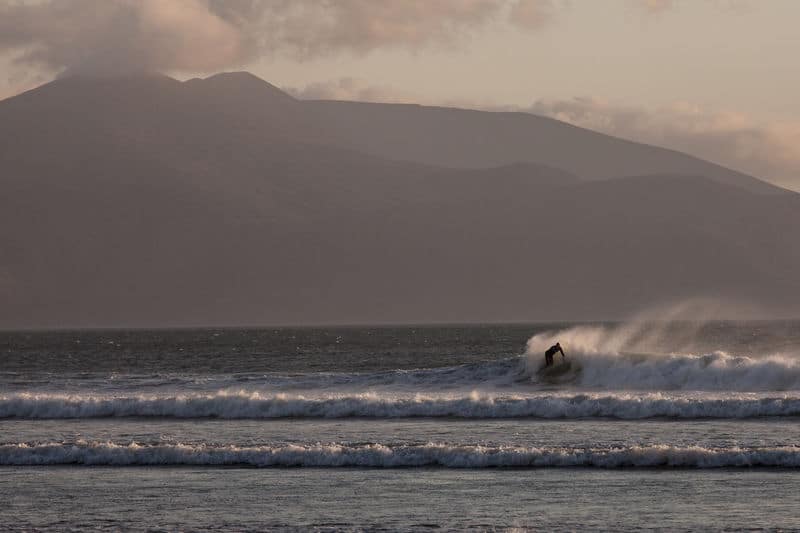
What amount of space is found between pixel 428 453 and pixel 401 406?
10989 millimetres

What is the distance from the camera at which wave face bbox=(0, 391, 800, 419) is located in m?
42.0

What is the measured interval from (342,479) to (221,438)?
26.8ft

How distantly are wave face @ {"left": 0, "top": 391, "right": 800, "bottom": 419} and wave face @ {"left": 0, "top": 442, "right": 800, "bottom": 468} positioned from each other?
8818mm

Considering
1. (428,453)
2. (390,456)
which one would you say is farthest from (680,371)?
(390,456)

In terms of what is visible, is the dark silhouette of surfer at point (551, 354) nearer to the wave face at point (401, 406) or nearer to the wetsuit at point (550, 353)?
the wetsuit at point (550, 353)

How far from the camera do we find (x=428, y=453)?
112 ft

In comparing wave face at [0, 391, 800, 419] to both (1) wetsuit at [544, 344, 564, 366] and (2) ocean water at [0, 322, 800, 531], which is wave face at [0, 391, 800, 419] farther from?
(1) wetsuit at [544, 344, 564, 366]

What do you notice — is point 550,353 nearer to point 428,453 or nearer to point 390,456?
point 428,453

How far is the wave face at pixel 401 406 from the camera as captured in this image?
42.0 metres

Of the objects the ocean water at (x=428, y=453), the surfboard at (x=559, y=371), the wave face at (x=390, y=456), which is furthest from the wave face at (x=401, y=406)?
the surfboard at (x=559, y=371)

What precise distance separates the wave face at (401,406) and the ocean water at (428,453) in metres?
0.07

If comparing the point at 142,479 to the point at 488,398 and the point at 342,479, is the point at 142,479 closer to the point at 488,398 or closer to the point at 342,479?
the point at 342,479

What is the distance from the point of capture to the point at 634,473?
31578mm

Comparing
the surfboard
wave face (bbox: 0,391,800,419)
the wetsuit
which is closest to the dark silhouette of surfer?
the wetsuit
